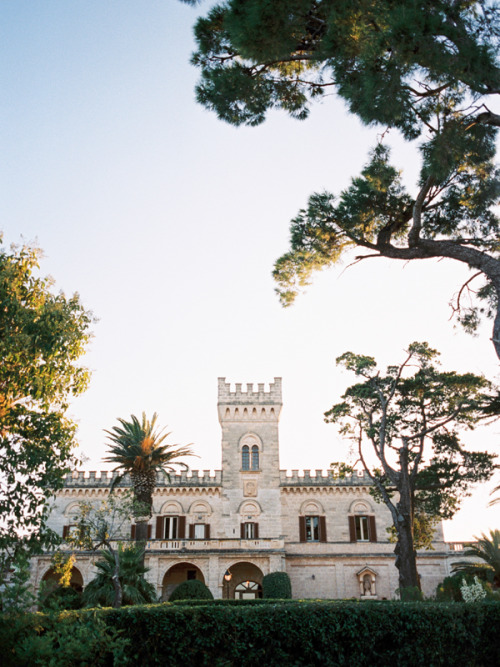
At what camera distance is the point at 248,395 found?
126ft

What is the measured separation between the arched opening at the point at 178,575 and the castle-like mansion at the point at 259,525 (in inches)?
2.1

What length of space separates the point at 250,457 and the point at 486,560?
1427 cm

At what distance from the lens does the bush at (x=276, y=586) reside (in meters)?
29.6

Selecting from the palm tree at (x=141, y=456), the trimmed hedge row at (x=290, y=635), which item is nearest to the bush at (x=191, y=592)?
the palm tree at (x=141, y=456)

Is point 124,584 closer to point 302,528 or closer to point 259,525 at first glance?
point 259,525

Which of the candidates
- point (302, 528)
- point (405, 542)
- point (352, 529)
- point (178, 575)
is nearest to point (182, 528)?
point (178, 575)

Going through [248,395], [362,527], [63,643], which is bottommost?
[63,643]

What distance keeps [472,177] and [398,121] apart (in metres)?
2.87

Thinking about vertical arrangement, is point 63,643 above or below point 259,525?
below

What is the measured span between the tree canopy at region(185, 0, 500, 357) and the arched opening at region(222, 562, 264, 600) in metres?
24.5

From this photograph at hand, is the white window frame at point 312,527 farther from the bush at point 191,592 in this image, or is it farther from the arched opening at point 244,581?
the bush at point 191,592

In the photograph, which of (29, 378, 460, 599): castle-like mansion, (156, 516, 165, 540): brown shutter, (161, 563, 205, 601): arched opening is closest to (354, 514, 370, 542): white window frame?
(29, 378, 460, 599): castle-like mansion

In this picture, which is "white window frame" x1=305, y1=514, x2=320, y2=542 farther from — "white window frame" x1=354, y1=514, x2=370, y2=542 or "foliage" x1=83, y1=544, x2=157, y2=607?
"foliage" x1=83, y1=544, x2=157, y2=607

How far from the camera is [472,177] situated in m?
12.5
